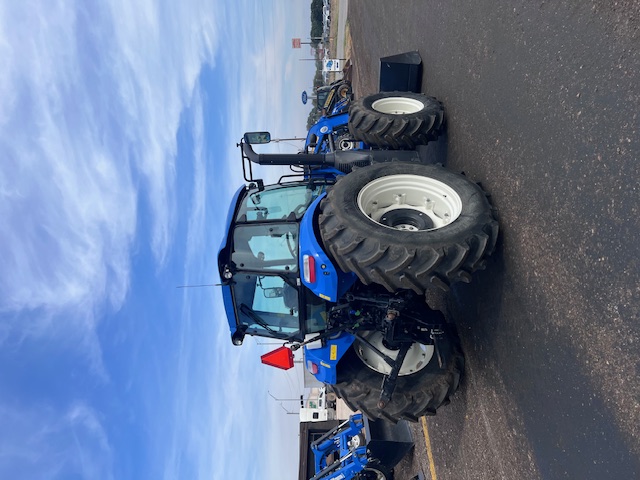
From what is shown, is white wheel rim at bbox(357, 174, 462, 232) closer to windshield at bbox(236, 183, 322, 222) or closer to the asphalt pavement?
the asphalt pavement

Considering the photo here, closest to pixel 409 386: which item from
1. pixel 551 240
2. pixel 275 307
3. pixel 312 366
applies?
pixel 312 366

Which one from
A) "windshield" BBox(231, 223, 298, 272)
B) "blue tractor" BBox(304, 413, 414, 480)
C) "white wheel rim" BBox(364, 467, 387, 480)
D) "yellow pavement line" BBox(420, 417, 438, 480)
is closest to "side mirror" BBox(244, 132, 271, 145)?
"windshield" BBox(231, 223, 298, 272)

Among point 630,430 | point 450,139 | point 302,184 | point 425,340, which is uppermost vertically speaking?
point 450,139

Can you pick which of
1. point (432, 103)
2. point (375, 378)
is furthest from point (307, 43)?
point (375, 378)

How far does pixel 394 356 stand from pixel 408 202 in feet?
5.10

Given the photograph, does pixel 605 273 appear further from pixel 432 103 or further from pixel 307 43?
pixel 307 43

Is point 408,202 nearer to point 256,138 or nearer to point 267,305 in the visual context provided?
point 267,305

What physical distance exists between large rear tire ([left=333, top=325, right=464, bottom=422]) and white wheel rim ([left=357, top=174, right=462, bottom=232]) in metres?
1.18

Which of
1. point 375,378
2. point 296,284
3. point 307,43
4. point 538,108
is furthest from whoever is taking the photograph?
point 307,43

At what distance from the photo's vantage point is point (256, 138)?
5.84 meters

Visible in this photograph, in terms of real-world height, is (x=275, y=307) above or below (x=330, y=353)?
above

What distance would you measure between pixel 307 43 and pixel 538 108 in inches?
1328

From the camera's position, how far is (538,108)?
3354mm

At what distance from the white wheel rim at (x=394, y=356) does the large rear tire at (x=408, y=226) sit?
50.1 inches
